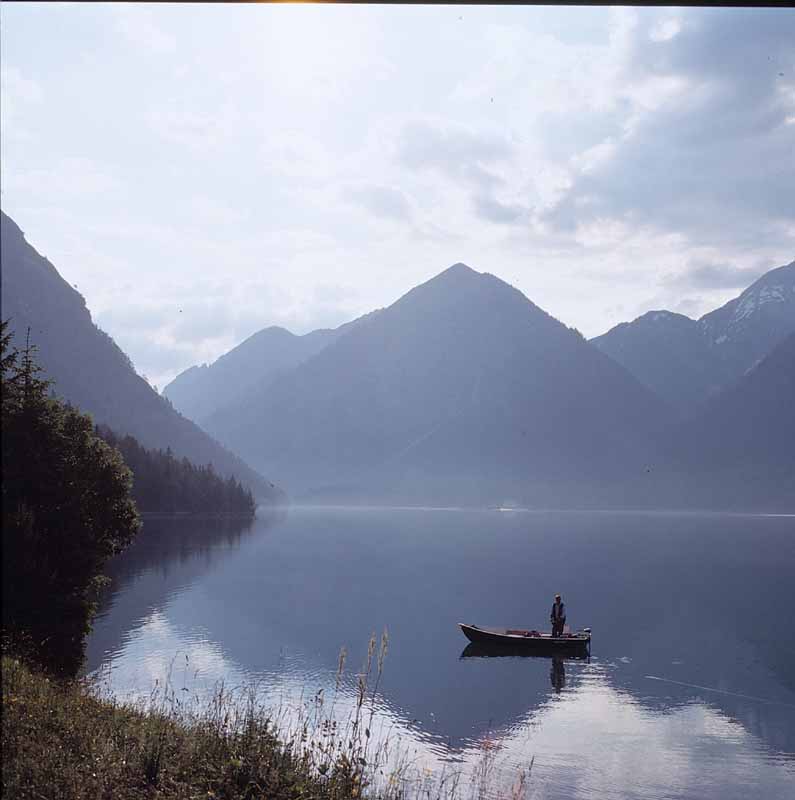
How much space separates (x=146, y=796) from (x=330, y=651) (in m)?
45.3

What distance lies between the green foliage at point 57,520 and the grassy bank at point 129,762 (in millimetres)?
8364

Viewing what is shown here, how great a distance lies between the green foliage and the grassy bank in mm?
8364

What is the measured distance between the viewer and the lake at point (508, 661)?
30.9m

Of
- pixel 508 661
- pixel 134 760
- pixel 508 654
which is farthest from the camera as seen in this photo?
pixel 508 654

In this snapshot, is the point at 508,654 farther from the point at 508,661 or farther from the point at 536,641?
the point at 536,641

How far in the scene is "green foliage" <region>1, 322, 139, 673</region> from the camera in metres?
21.8

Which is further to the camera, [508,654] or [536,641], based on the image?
[508,654]

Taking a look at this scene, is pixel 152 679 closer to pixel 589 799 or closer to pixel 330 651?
pixel 330 651

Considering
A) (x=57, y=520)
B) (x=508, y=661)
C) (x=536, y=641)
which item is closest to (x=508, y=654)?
(x=508, y=661)

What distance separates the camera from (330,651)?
2114 inches

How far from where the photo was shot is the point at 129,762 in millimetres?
11289

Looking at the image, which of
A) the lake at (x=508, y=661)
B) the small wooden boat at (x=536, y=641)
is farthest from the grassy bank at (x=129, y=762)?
the small wooden boat at (x=536, y=641)

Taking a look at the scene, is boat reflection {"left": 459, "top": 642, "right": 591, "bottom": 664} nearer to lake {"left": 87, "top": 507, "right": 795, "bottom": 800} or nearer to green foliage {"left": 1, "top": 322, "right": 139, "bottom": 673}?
lake {"left": 87, "top": 507, "right": 795, "bottom": 800}

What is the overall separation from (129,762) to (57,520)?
15.0 m
